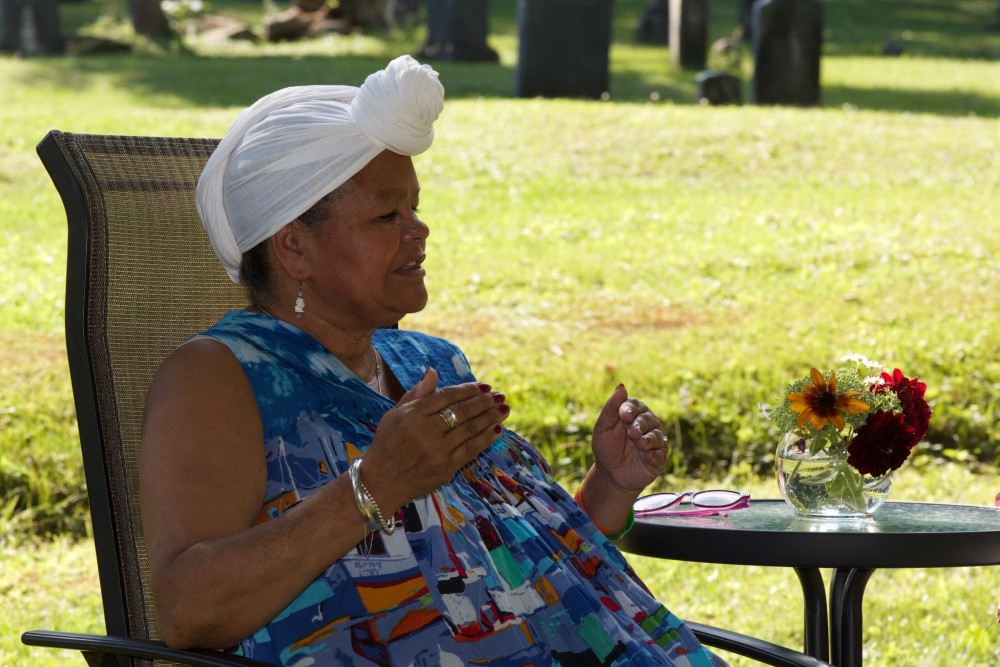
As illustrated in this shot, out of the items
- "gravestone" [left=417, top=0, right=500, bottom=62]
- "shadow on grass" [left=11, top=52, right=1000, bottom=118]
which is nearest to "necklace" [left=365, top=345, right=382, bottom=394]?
"shadow on grass" [left=11, top=52, right=1000, bottom=118]

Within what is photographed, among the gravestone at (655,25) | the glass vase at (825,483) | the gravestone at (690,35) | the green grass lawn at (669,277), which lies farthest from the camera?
the gravestone at (655,25)

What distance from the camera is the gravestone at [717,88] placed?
52.3ft

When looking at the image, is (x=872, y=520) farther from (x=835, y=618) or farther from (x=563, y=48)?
(x=563, y=48)

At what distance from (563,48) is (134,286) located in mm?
12786

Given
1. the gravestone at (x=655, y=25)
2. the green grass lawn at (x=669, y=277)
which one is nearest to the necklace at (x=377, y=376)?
the green grass lawn at (x=669, y=277)

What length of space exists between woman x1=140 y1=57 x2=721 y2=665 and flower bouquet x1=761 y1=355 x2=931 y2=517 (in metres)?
0.40

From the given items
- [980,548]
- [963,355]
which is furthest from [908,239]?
[980,548]

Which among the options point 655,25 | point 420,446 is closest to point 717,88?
point 655,25

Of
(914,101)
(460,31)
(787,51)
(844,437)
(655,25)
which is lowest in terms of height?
(914,101)

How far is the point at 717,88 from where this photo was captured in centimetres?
1598

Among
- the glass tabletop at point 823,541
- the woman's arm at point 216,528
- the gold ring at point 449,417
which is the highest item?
the gold ring at point 449,417

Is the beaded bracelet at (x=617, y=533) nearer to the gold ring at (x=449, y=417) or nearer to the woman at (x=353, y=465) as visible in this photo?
the woman at (x=353, y=465)

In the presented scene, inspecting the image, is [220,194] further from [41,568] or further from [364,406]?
[41,568]

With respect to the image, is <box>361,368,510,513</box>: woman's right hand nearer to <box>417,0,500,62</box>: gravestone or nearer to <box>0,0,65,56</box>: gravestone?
<box>417,0,500,62</box>: gravestone
